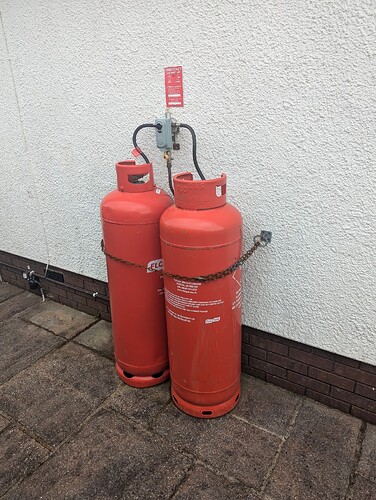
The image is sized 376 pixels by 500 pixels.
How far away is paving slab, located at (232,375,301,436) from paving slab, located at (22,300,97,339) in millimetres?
1640

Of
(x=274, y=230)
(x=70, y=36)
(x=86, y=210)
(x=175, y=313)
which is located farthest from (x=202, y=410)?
(x=70, y=36)

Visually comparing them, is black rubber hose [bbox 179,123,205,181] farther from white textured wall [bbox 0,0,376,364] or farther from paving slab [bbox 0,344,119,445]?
paving slab [bbox 0,344,119,445]

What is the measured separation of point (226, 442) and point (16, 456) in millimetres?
1263

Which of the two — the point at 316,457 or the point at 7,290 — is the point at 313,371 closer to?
the point at 316,457

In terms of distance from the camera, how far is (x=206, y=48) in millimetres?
2090

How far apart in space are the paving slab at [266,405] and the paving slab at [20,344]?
1.68 m

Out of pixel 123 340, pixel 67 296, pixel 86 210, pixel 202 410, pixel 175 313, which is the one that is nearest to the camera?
pixel 175 313

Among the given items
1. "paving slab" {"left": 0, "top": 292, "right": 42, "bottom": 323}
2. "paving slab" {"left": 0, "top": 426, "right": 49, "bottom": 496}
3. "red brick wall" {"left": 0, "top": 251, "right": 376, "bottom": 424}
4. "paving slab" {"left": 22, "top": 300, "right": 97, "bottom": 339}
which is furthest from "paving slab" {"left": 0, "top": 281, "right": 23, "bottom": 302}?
"red brick wall" {"left": 0, "top": 251, "right": 376, "bottom": 424}

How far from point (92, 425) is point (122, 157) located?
6.23 feet

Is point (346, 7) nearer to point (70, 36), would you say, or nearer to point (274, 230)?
point (274, 230)

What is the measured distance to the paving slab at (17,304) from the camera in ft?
12.1

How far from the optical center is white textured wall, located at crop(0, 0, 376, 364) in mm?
1821

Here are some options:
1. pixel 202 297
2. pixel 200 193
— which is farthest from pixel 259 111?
pixel 202 297

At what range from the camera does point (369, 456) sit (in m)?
2.04
